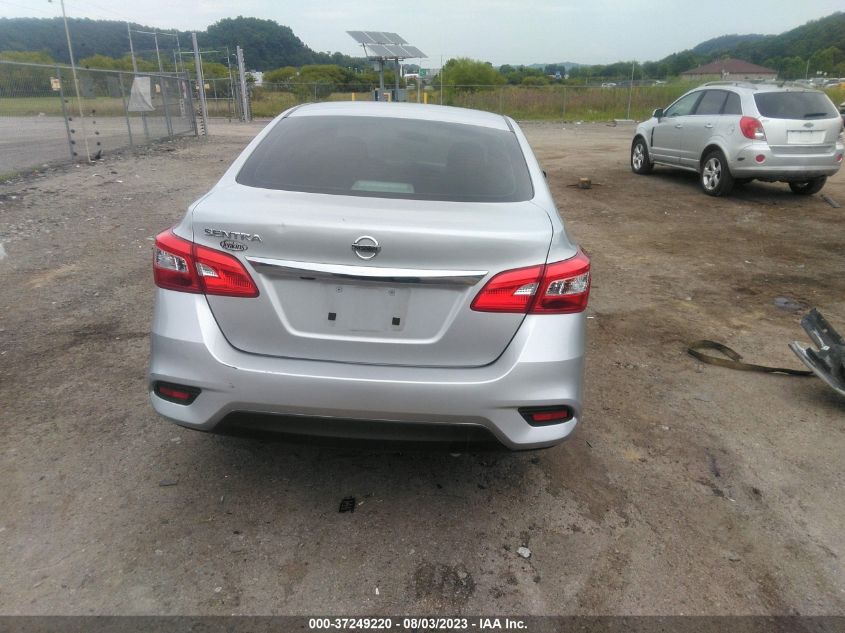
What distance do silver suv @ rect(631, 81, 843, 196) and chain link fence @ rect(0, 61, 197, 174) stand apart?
12000 mm

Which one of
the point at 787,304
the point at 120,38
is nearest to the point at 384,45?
the point at 120,38

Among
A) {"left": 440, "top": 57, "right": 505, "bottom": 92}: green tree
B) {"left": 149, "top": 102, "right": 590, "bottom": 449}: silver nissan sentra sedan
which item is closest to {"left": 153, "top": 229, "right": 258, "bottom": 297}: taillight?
{"left": 149, "top": 102, "right": 590, "bottom": 449}: silver nissan sentra sedan

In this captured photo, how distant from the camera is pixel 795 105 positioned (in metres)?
9.73

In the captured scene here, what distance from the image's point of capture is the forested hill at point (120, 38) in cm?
2308

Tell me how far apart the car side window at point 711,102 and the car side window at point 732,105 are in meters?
0.12

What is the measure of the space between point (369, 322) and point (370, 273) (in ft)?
0.62

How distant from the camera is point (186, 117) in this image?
21656 millimetres

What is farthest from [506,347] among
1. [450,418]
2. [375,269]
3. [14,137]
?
[14,137]

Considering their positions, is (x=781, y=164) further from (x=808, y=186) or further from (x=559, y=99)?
(x=559, y=99)

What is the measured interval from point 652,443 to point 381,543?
163 centimetres

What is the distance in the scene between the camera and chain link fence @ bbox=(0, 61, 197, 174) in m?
11.9

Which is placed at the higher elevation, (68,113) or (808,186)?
(68,113)

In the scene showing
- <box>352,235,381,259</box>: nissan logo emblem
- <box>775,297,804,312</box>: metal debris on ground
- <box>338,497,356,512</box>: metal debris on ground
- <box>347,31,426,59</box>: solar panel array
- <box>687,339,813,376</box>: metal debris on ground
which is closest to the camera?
<box>352,235,381,259</box>: nissan logo emblem

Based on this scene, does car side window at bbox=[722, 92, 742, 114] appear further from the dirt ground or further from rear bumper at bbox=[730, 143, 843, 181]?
the dirt ground
